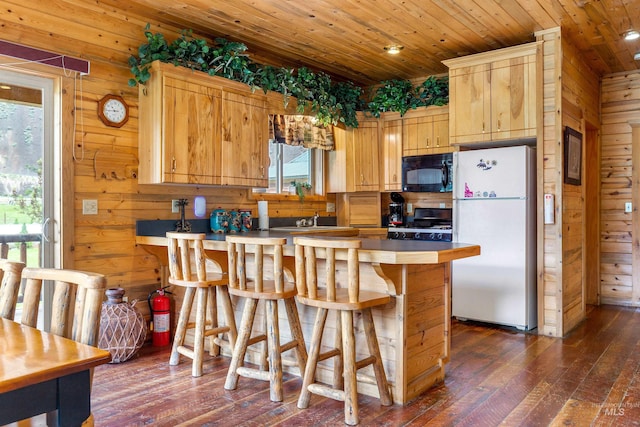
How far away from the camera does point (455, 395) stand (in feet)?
9.13

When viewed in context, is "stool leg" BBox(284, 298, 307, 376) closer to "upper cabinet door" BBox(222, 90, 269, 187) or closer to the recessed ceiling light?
"upper cabinet door" BBox(222, 90, 269, 187)

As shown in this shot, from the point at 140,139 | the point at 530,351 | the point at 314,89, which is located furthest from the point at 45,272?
the point at 314,89

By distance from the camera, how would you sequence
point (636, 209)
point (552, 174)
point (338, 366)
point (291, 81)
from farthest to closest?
point (636, 209) → point (291, 81) → point (552, 174) → point (338, 366)

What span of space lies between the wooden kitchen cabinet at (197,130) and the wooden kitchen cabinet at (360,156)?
1.50m

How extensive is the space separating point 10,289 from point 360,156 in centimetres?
425

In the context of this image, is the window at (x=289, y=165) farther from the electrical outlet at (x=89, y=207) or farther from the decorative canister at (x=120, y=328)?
the decorative canister at (x=120, y=328)

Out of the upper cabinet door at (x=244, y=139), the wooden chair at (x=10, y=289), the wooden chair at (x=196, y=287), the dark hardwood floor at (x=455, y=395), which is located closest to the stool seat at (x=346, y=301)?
the dark hardwood floor at (x=455, y=395)

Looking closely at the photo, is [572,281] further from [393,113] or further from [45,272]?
[45,272]

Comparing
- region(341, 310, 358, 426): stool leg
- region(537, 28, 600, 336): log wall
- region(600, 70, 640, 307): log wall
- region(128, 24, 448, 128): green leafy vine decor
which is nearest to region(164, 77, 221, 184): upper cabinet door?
region(128, 24, 448, 128): green leafy vine decor

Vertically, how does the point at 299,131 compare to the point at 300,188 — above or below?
above

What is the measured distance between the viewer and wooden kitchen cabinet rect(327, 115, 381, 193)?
5.54 m

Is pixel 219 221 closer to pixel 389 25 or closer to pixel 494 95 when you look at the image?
pixel 389 25

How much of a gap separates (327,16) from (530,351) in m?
2.98

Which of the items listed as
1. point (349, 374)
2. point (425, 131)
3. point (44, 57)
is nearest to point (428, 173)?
point (425, 131)
